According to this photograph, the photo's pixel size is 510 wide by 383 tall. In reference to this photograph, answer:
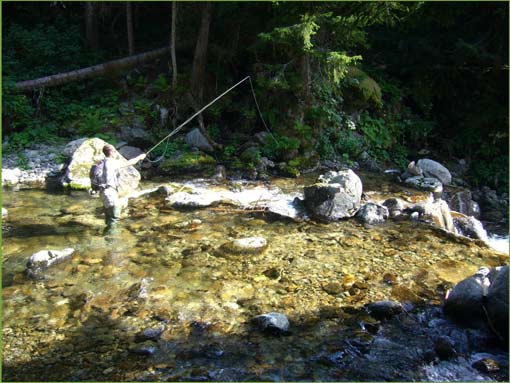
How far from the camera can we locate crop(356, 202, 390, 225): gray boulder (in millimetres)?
8242

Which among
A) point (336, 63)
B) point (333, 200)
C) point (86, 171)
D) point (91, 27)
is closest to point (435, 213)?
point (333, 200)

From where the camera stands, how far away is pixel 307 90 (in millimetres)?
12062

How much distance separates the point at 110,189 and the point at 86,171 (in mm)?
3899

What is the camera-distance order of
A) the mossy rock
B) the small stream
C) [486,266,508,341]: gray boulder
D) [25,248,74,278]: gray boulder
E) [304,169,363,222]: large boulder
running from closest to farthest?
the small stream → [486,266,508,341]: gray boulder → [25,248,74,278]: gray boulder → [304,169,363,222]: large boulder → the mossy rock

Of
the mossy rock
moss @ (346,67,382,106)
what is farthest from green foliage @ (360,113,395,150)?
the mossy rock

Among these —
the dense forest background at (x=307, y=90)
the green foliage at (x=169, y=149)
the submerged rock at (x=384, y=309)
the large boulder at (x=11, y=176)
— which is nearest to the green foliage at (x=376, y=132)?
the dense forest background at (x=307, y=90)

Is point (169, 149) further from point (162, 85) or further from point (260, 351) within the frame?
point (260, 351)

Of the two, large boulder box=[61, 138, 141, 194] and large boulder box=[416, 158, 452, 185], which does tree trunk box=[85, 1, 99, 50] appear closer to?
large boulder box=[61, 138, 141, 194]

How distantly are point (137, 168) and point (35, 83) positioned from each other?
18.3 feet

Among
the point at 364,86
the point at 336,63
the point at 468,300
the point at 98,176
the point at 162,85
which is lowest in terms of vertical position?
the point at 468,300

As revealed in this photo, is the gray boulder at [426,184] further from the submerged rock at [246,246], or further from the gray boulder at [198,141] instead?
the gray boulder at [198,141]

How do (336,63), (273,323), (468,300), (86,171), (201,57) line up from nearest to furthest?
(273,323), (468,300), (336,63), (86,171), (201,57)

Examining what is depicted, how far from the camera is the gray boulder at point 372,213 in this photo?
8242 millimetres

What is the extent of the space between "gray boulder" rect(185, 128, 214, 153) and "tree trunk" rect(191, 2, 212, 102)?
127cm
